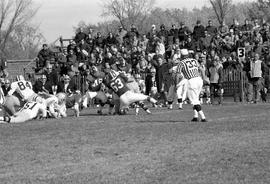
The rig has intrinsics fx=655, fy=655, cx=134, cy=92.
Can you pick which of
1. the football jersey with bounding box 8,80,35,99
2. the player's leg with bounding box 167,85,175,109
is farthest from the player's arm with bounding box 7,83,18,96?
the player's leg with bounding box 167,85,175,109

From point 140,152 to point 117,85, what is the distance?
10.9 meters

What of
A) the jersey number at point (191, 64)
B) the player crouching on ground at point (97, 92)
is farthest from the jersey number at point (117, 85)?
the jersey number at point (191, 64)

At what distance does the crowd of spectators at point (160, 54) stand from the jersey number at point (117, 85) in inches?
203

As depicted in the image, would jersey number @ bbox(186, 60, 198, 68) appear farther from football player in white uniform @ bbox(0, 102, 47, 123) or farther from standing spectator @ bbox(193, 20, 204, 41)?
standing spectator @ bbox(193, 20, 204, 41)

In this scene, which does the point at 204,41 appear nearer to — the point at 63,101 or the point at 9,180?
the point at 63,101

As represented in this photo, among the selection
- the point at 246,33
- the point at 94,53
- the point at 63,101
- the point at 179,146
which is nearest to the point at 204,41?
the point at 246,33

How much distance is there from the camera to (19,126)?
2014 cm

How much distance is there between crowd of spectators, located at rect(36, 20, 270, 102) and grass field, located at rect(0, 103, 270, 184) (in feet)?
34.9

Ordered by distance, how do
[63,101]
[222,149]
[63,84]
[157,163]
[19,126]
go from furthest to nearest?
[63,84] → [63,101] → [19,126] → [222,149] → [157,163]

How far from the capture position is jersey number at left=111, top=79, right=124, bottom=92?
23234 millimetres

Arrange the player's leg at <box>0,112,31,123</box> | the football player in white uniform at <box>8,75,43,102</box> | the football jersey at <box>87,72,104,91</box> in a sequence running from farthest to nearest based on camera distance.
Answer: the football jersey at <box>87,72,104,91</box>
the football player in white uniform at <box>8,75,43,102</box>
the player's leg at <box>0,112,31,123</box>

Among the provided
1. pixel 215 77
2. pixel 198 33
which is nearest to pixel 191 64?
pixel 215 77

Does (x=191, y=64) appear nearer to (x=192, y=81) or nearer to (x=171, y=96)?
(x=192, y=81)

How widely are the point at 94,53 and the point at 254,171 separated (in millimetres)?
25249
